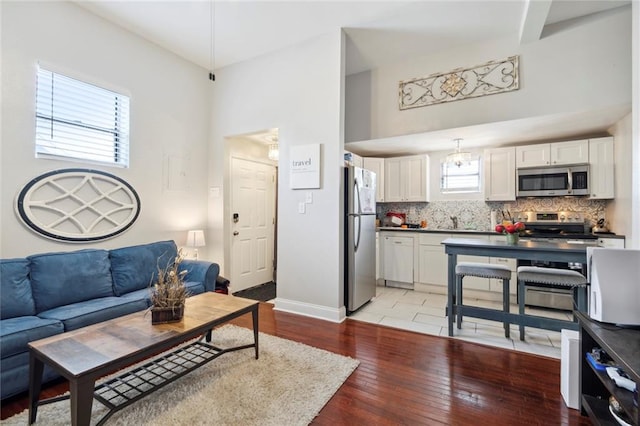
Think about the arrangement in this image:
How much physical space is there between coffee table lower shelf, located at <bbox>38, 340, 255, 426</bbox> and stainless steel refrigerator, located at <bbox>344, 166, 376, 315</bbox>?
55.4 inches

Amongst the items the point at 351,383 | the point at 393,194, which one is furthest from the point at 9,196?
the point at 393,194

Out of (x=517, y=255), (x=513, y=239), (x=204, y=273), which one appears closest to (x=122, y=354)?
(x=204, y=273)

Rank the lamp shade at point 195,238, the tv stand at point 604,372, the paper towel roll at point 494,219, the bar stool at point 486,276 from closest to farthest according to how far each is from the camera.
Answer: the tv stand at point 604,372
the bar stool at point 486,276
the lamp shade at point 195,238
the paper towel roll at point 494,219

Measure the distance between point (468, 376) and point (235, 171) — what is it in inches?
157

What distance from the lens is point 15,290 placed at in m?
2.29

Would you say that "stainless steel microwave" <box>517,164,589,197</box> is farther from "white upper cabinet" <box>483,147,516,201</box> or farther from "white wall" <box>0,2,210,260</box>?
"white wall" <box>0,2,210,260</box>

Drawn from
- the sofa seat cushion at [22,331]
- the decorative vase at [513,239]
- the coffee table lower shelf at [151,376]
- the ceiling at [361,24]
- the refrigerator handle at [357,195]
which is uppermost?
the ceiling at [361,24]

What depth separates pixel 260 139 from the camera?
4957 millimetres

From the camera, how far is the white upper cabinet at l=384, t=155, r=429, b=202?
487 cm

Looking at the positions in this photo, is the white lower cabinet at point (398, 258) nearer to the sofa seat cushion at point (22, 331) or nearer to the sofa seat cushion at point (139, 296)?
the sofa seat cushion at point (139, 296)

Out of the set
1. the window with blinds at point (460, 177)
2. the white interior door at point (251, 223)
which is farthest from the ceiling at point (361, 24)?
the white interior door at point (251, 223)

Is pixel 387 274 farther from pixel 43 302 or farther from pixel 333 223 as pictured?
pixel 43 302

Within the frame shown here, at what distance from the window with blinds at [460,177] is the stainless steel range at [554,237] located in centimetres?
81

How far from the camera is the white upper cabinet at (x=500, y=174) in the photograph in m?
4.22
